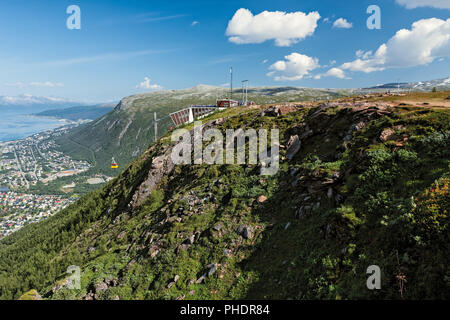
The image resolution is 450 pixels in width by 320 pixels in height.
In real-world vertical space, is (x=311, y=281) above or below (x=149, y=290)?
above

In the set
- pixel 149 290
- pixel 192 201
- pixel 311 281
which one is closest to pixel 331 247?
pixel 311 281

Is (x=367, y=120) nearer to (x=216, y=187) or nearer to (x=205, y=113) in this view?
(x=216, y=187)

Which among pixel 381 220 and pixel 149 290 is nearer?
pixel 381 220

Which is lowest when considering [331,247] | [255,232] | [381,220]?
[255,232]

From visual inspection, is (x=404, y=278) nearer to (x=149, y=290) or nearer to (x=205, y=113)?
(x=149, y=290)

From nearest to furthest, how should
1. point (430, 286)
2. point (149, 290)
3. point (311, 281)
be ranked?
1. point (430, 286)
2. point (311, 281)
3. point (149, 290)

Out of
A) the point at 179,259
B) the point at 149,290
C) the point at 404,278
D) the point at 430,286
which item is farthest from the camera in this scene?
the point at 179,259
